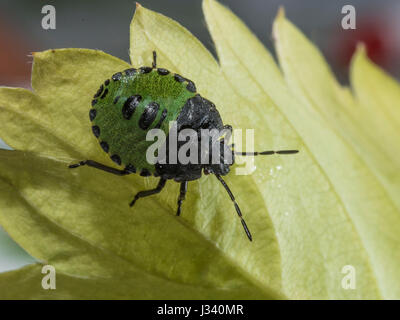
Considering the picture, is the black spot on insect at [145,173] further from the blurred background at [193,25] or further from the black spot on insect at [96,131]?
the blurred background at [193,25]

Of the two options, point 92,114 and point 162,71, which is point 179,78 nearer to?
point 162,71

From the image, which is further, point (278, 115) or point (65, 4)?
point (65, 4)

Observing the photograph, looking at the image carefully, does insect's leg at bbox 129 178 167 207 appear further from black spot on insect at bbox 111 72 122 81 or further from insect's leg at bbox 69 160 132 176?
black spot on insect at bbox 111 72 122 81

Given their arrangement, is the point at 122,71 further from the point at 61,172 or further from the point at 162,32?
the point at 61,172

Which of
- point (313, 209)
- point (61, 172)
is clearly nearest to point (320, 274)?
point (313, 209)

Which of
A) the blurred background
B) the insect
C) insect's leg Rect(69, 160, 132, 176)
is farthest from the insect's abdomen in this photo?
the blurred background

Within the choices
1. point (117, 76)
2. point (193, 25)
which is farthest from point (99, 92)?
point (193, 25)
